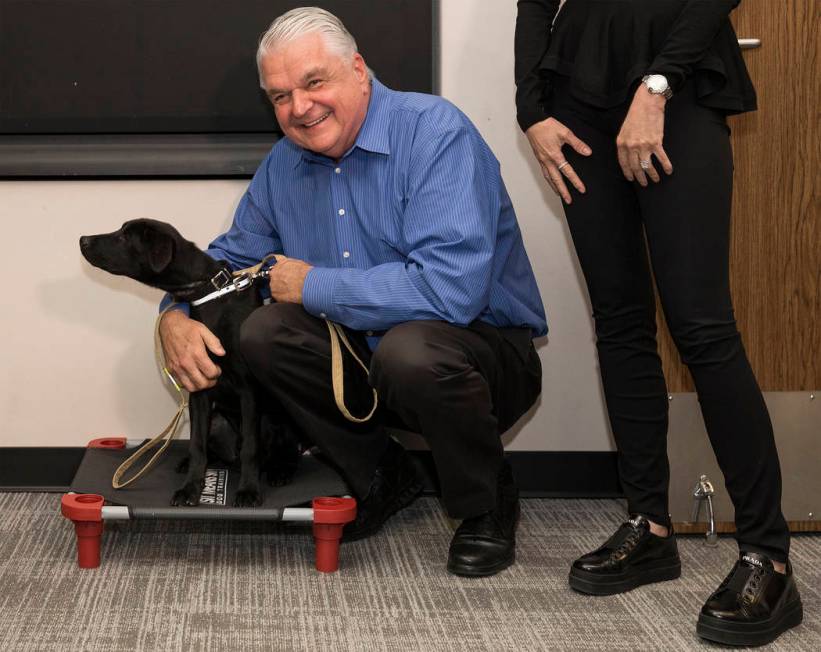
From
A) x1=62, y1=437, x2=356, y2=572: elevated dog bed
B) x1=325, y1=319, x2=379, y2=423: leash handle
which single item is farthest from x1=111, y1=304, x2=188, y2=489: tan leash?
A: x1=325, y1=319, x2=379, y2=423: leash handle

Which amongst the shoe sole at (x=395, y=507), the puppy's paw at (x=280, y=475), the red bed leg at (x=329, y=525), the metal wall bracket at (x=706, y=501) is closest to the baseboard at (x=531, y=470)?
the shoe sole at (x=395, y=507)

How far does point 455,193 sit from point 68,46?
110 cm

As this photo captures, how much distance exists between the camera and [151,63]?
95.5 inches

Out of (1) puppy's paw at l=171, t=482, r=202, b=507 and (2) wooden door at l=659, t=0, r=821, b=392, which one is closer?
(1) puppy's paw at l=171, t=482, r=202, b=507

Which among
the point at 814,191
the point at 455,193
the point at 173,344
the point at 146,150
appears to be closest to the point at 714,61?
the point at 455,193

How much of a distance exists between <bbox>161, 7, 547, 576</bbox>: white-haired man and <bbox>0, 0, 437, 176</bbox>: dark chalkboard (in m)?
0.34

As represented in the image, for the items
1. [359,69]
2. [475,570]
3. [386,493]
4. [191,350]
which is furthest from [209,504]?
[359,69]

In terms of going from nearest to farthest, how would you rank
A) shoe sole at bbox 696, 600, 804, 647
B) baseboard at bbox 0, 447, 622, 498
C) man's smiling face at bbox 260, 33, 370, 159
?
shoe sole at bbox 696, 600, 804, 647 < man's smiling face at bbox 260, 33, 370, 159 < baseboard at bbox 0, 447, 622, 498

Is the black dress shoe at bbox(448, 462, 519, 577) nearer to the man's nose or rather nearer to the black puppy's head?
the black puppy's head

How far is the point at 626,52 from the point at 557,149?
207 millimetres

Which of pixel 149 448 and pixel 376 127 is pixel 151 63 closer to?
pixel 376 127

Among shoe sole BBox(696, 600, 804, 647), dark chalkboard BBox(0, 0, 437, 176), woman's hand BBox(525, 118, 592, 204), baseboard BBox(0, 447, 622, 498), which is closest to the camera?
shoe sole BBox(696, 600, 804, 647)

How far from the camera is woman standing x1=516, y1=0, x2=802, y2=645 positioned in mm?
1686

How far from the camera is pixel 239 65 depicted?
2.43 meters
